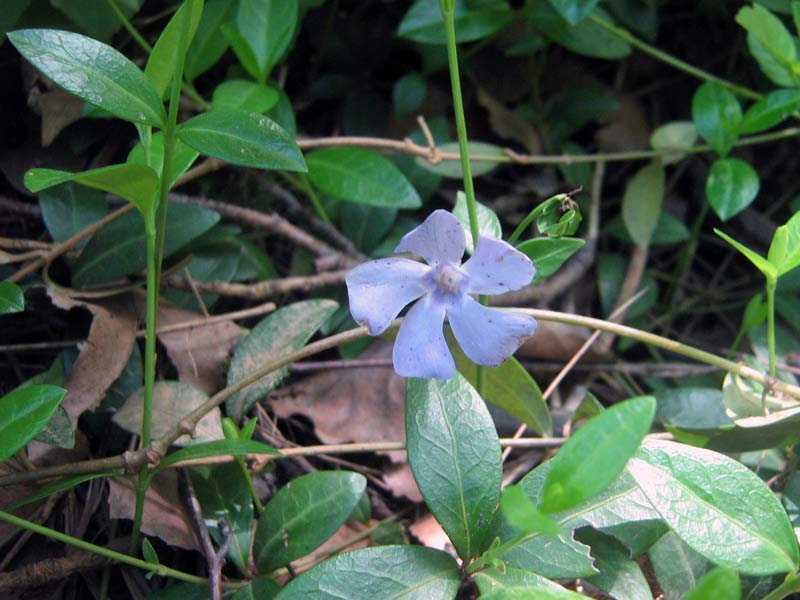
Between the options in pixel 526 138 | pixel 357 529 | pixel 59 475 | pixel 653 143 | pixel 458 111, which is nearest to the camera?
pixel 458 111

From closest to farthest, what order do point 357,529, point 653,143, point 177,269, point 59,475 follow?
point 59,475, point 357,529, point 177,269, point 653,143

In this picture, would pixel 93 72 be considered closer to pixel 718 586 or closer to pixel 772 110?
pixel 718 586

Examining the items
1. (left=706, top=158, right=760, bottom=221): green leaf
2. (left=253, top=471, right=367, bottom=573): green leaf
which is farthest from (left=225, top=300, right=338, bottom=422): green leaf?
(left=706, top=158, right=760, bottom=221): green leaf

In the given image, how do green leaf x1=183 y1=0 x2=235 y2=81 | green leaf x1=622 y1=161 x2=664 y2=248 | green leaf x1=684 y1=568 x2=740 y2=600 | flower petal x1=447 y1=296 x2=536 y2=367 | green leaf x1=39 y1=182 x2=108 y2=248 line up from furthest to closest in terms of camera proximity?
green leaf x1=622 y1=161 x2=664 y2=248 < green leaf x1=183 y1=0 x2=235 y2=81 < green leaf x1=39 y1=182 x2=108 y2=248 < flower petal x1=447 y1=296 x2=536 y2=367 < green leaf x1=684 y1=568 x2=740 y2=600

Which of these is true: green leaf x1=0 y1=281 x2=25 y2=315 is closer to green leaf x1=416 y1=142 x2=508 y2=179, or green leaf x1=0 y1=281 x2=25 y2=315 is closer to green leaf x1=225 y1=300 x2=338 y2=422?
green leaf x1=225 y1=300 x2=338 y2=422

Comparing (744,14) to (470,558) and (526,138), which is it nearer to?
(526,138)

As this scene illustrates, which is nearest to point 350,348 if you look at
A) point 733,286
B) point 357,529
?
point 357,529
